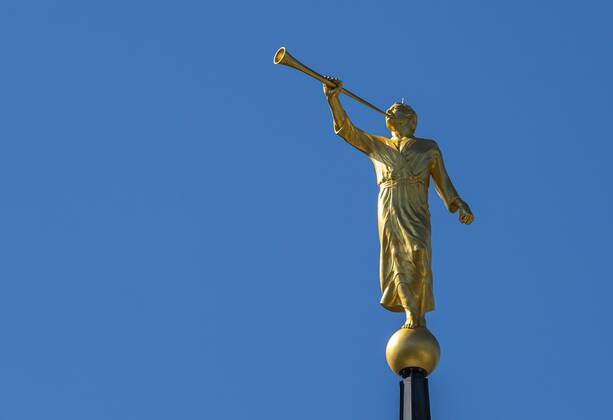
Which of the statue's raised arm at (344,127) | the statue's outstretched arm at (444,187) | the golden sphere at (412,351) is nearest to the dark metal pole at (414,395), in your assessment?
the golden sphere at (412,351)

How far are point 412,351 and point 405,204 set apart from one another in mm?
2267

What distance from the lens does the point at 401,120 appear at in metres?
29.3

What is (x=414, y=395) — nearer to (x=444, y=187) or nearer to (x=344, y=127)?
(x=444, y=187)

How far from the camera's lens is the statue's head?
29.3m

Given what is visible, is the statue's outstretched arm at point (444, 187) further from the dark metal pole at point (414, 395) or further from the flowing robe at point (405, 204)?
the dark metal pole at point (414, 395)

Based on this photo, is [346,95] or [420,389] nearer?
[420,389]

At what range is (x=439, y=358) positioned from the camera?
88.5ft

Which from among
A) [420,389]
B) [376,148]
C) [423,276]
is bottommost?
[420,389]

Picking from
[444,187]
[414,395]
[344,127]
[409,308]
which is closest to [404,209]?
[444,187]

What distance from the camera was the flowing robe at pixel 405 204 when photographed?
91.0 feet

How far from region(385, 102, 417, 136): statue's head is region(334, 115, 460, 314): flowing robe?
19 centimetres

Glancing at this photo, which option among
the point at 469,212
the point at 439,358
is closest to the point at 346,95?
the point at 469,212

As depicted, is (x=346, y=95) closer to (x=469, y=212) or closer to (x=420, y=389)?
(x=469, y=212)

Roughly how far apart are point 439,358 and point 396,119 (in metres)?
3.93
